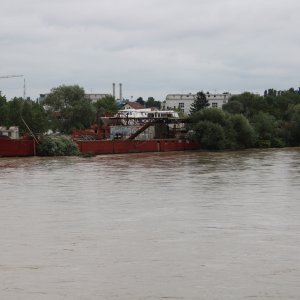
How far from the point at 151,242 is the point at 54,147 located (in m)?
45.7

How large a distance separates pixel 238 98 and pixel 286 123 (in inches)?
1317

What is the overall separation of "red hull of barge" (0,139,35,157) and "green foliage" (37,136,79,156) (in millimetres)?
795

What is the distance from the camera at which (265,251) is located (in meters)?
13.9

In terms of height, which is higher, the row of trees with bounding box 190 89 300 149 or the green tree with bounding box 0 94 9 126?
the green tree with bounding box 0 94 9 126

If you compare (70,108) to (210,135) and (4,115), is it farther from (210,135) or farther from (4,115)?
(210,135)

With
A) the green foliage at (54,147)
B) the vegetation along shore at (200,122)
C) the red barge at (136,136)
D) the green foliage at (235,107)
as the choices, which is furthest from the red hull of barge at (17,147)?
the green foliage at (235,107)

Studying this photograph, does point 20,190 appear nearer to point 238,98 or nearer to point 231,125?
point 231,125

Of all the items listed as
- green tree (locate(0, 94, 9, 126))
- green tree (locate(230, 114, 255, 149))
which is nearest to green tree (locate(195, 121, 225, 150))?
green tree (locate(230, 114, 255, 149))

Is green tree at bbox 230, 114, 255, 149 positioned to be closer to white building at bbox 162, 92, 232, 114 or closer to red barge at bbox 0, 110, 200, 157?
red barge at bbox 0, 110, 200, 157

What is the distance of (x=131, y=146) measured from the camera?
68.2m

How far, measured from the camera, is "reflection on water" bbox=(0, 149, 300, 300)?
1102cm

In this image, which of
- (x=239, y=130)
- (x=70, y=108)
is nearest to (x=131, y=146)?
(x=239, y=130)

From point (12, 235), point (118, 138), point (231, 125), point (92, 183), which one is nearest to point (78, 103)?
point (118, 138)

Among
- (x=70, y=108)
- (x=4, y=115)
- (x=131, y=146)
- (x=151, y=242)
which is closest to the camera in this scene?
(x=151, y=242)
